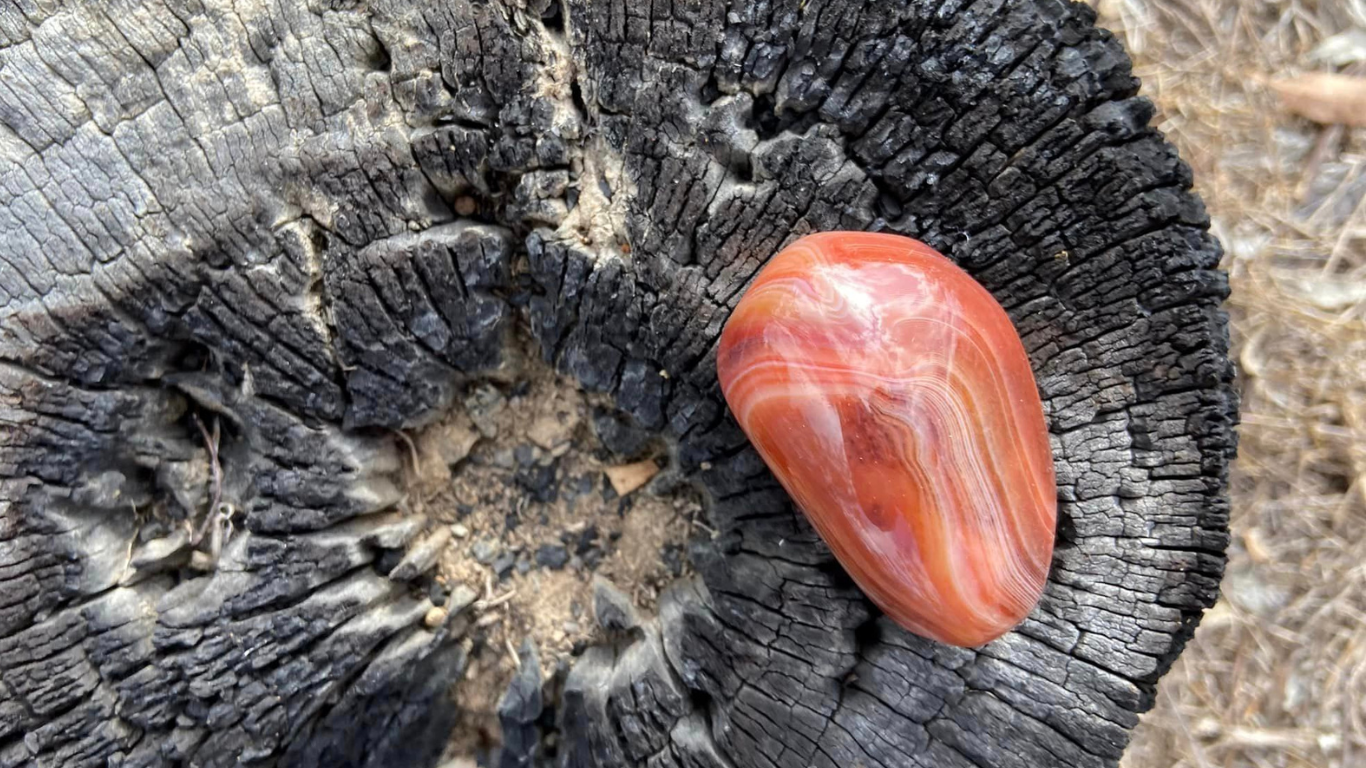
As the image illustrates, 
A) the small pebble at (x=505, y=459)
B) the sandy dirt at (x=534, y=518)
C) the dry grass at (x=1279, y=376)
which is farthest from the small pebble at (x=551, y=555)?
the dry grass at (x=1279, y=376)

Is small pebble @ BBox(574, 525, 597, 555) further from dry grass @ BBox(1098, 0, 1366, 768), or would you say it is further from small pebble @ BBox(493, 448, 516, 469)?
dry grass @ BBox(1098, 0, 1366, 768)

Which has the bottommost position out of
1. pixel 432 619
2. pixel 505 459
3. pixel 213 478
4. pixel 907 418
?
pixel 432 619

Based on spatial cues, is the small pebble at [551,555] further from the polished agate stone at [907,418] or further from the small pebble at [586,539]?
the polished agate stone at [907,418]

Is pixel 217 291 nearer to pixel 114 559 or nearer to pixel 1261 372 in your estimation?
pixel 114 559

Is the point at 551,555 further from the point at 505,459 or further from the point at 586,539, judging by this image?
the point at 505,459

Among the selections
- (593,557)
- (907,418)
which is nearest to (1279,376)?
(907,418)

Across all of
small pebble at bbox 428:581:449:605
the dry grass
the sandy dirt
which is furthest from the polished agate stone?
the dry grass

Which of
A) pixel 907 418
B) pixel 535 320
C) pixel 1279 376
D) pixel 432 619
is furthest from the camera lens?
pixel 1279 376
